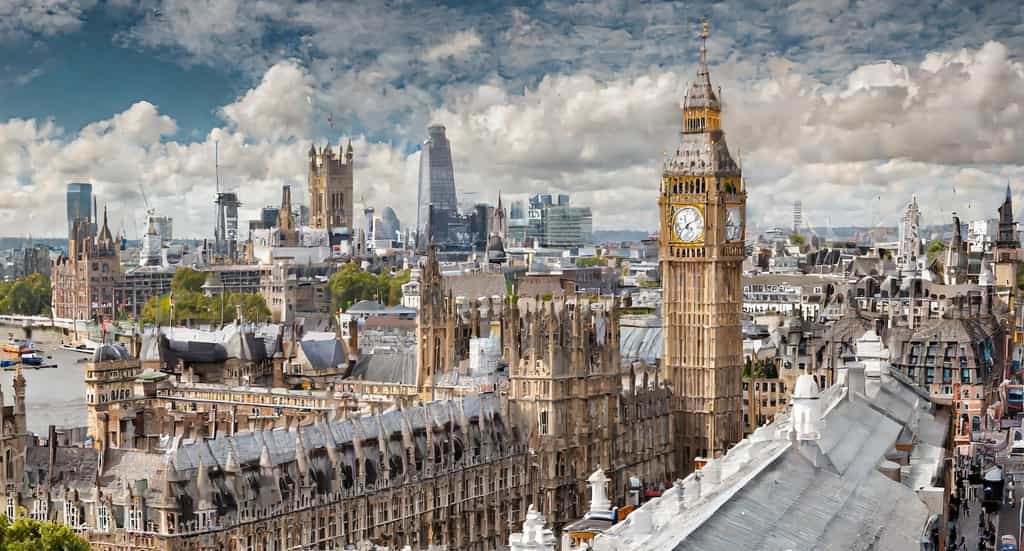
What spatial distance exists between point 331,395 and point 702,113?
3433 cm

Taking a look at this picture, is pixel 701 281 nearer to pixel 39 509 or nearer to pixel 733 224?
pixel 733 224

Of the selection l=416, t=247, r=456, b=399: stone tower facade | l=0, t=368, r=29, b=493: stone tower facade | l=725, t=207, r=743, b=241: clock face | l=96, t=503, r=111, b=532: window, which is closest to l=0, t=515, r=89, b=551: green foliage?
l=96, t=503, r=111, b=532: window

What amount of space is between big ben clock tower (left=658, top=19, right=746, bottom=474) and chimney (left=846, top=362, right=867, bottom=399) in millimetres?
28902

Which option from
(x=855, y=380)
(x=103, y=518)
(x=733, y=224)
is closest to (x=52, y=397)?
(x=733, y=224)

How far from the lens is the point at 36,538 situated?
55.8 metres

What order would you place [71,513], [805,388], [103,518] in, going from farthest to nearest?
[71,513]
[103,518]
[805,388]

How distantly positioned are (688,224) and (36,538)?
199ft

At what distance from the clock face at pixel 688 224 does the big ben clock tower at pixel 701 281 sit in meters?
0.07

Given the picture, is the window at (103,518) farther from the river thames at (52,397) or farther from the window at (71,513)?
the river thames at (52,397)

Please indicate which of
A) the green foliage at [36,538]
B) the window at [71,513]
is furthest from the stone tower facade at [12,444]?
the green foliage at [36,538]

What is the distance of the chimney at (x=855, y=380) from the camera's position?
74625mm

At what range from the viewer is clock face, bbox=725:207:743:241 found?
106875 mm

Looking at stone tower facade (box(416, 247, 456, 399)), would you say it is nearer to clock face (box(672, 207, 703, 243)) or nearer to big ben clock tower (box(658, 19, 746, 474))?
big ben clock tower (box(658, 19, 746, 474))

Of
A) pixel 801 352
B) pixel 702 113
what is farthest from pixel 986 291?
pixel 702 113
